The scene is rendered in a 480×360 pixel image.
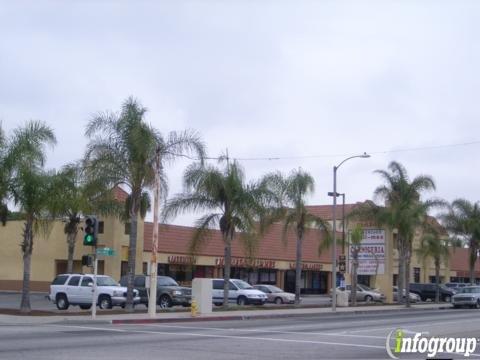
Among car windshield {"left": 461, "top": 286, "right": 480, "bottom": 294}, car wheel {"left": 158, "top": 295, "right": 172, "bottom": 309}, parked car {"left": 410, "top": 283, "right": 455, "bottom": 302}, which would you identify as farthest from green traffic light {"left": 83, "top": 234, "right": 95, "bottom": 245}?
parked car {"left": 410, "top": 283, "right": 455, "bottom": 302}

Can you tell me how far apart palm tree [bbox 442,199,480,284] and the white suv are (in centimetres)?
3578

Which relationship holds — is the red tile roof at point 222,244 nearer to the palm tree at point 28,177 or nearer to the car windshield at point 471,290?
the car windshield at point 471,290

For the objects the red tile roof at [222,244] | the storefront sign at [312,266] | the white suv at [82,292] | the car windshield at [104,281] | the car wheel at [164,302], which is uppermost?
the red tile roof at [222,244]

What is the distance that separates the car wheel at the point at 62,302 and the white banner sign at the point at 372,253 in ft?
72.9

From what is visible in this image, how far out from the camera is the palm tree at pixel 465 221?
62.5 meters

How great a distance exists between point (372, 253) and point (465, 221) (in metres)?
15.1

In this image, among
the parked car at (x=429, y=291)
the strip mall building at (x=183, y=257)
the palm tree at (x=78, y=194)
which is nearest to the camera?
the palm tree at (x=78, y=194)

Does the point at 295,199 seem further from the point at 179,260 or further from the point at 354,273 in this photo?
the point at 179,260

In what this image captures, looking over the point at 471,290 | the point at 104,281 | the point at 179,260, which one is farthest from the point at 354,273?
the point at 104,281

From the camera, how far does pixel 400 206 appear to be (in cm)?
4981

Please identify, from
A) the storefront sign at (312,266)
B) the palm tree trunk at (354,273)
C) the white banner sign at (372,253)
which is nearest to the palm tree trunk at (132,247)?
the palm tree trunk at (354,273)

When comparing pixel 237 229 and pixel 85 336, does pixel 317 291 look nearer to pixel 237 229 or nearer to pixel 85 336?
pixel 237 229

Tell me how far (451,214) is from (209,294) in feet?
114

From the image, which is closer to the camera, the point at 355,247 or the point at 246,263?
the point at 355,247
